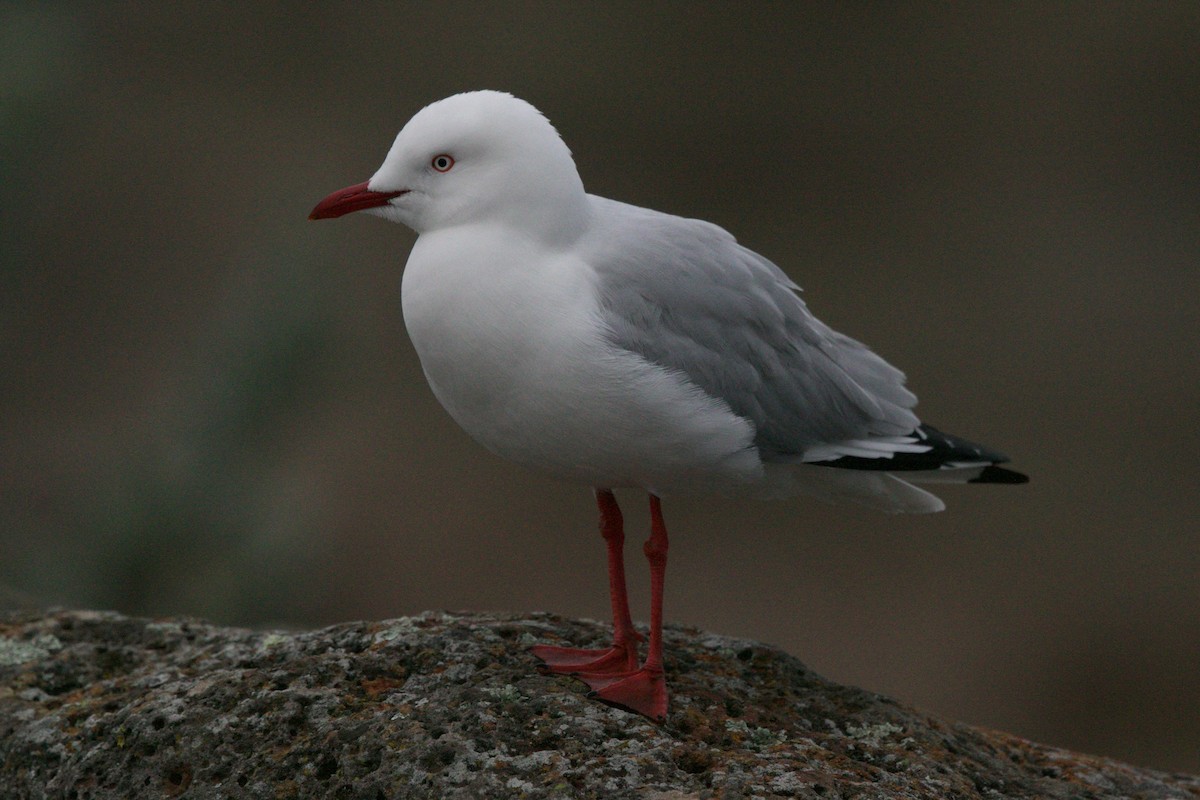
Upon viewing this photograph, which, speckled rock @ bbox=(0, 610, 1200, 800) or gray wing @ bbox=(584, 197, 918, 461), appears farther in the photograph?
gray wing @ bbox=(584, 197, 918, 461)

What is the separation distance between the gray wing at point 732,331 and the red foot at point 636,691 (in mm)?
675

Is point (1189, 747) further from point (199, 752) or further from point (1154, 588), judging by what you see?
point (199, 752)

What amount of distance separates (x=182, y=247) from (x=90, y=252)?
910mm

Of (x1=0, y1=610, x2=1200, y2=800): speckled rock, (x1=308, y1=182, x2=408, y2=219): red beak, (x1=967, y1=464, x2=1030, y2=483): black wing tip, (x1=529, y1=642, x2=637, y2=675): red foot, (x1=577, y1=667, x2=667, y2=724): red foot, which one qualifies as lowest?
(x1=0, y1=610, x2=1200, y2=800): speckled rock

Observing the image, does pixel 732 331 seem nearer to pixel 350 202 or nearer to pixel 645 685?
pixel 645 685

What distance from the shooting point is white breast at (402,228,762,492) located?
10.7ft

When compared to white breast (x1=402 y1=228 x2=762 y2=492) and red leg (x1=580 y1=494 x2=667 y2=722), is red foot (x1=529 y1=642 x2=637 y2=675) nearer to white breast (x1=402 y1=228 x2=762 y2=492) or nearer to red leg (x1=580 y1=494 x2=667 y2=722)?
red leg (x1=580 y1=494 x2=667 y2=722)

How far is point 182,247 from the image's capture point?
1391cm

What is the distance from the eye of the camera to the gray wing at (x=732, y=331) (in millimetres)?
3439

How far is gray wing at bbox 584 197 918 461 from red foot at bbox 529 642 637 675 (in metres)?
0.65

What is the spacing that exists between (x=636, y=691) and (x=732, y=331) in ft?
3.21

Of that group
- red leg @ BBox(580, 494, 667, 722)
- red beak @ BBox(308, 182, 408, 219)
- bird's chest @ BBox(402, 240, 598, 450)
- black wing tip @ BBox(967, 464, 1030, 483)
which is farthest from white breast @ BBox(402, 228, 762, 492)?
black wing tip @ BBox(967, 464, 1030, 483)

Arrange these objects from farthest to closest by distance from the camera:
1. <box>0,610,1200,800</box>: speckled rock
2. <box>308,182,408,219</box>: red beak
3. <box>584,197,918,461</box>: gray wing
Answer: <box>308,182,408,219</box>: red beak, <box>584,197,918,461</box>: gray wing, <box>0,610,1200,800</box>: speckled rock

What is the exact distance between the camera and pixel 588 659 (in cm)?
353
